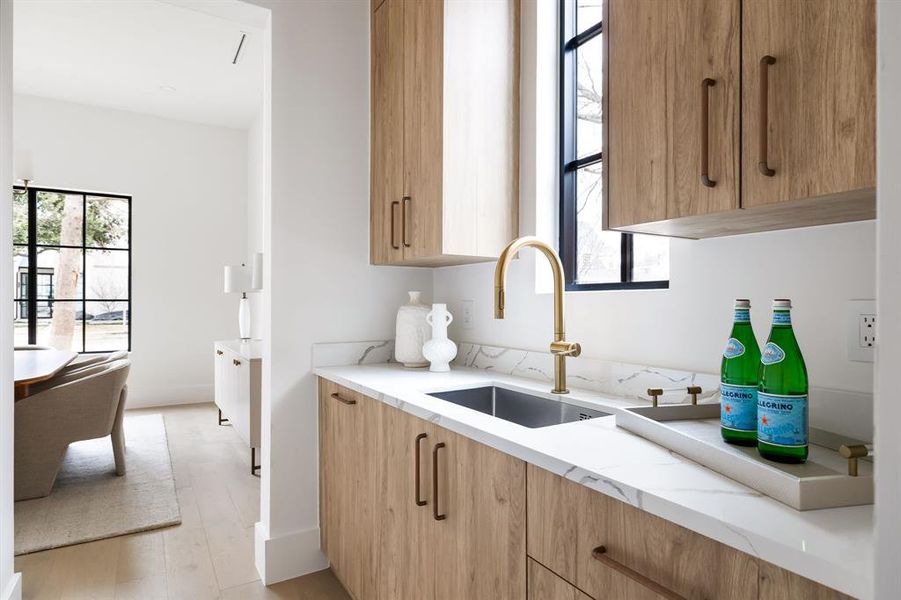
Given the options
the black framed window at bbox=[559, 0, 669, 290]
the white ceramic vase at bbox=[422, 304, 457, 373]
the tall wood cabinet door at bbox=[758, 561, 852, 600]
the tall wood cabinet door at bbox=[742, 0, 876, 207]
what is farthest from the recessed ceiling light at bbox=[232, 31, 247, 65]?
the tall wood cabinet door at bbox=[758, 561, 852, 600]

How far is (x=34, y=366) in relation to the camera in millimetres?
3129

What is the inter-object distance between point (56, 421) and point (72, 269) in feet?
9.85

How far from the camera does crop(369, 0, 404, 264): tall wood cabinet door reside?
6.75 feet

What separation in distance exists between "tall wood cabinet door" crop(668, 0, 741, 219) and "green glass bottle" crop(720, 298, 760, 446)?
232mm

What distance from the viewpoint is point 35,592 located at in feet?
6.59

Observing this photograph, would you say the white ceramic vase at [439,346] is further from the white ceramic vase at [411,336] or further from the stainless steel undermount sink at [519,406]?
the stainless steel undermount sink at [519,406]

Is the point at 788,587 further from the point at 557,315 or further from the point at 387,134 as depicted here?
the point at 387,134

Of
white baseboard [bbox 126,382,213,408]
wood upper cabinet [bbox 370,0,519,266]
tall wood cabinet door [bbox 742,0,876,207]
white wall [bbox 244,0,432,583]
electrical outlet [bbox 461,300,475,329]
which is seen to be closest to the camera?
tall wood cabinet door [bbox 742,0,876,207]

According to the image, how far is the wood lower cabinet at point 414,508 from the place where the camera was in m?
1.07

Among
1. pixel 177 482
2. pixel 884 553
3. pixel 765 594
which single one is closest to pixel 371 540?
pixel 765 594

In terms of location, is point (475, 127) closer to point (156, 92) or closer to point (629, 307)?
point (629, 307)

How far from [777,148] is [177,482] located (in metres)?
3.51

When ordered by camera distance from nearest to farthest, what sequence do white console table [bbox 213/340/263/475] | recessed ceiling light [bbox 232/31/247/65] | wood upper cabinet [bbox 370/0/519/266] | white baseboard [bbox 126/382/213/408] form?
wood upper cabinet [bbox 370/0/519/266] → white console table [bbox 213/340/263/475] → recessed ceiling light [bbox 232/31/247/65] → white baseboard [bbox 126/382/213/408]

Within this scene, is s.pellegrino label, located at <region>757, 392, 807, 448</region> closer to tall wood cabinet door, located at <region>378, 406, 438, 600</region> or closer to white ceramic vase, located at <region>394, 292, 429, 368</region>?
tall wood cabinet door, located at <region>378, 406, 438, 600</region>
